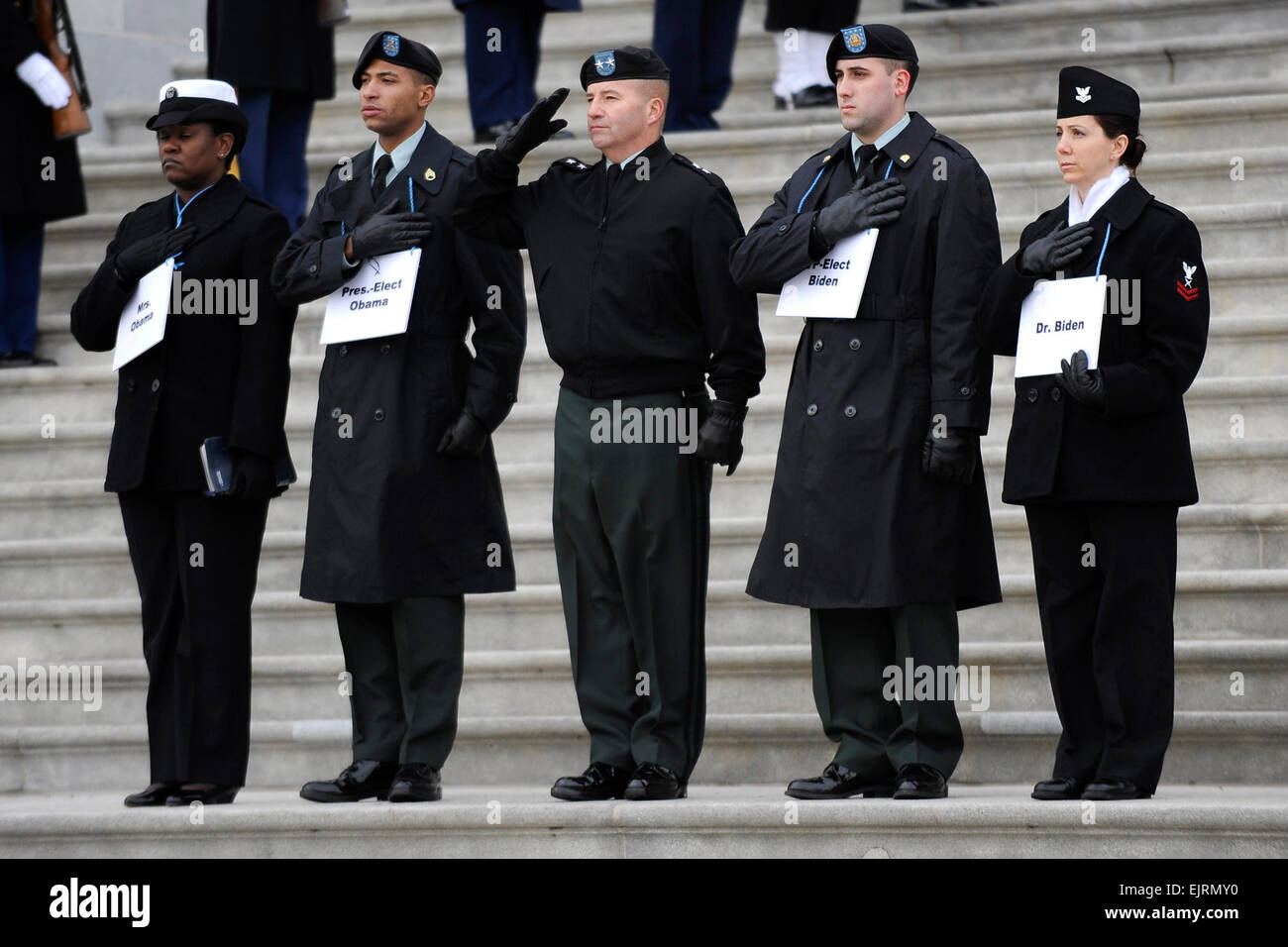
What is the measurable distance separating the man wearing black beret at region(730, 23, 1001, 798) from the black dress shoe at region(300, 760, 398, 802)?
1.12 metres

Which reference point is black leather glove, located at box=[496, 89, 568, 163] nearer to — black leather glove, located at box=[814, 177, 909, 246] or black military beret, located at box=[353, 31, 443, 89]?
black military beret, located at box=[353, 31, 443, 89]

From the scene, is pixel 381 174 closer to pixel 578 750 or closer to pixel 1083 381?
pixel 578 750

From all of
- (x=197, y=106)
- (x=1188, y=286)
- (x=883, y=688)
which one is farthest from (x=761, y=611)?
(x=197, y=106)

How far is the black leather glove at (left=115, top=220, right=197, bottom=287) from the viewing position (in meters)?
6.40

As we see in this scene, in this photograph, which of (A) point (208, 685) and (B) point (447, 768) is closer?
(A) point (208, 685)

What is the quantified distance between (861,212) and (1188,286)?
2.73 feet

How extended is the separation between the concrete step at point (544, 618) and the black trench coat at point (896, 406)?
1222 mm

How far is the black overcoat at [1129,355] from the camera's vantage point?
5.66 m

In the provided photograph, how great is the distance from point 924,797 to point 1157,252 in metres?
1.47

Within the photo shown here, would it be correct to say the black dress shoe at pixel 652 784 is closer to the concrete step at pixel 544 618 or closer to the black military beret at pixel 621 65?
the concrete step at pixel 544 618

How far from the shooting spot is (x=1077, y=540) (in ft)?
19.0
